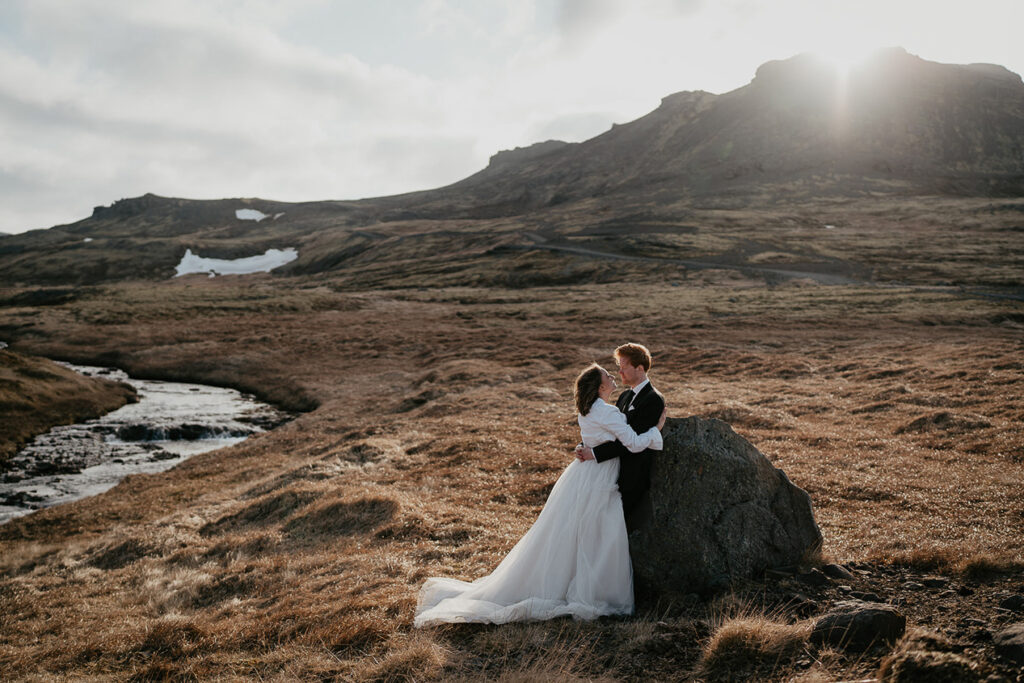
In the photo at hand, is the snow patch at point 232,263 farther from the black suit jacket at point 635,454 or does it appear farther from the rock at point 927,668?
the rock at point 927,668

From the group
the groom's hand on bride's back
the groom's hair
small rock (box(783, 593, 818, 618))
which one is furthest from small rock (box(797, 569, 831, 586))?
the groom's hair

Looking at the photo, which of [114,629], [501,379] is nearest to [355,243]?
[501,379]

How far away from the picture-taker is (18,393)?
3659 centimetres

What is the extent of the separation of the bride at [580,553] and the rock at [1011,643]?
419cm

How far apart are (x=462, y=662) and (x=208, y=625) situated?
223 inches

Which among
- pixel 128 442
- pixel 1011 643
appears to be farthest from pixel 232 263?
pixel 1011 643

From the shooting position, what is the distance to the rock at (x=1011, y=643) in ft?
19.8

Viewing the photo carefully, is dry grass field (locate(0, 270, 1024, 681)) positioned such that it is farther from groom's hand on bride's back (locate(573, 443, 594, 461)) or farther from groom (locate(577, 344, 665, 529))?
groom's hand on bride's back (locate(573, 443, 594, 461))

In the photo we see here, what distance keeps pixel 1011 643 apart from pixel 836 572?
301 cm

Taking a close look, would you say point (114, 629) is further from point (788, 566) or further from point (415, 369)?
point (415, 369)

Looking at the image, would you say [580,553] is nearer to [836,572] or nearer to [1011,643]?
[836,572]

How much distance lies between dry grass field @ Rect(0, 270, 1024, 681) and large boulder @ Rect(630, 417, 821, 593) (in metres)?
0.43

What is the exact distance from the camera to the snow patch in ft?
569

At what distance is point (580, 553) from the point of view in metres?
8.74
